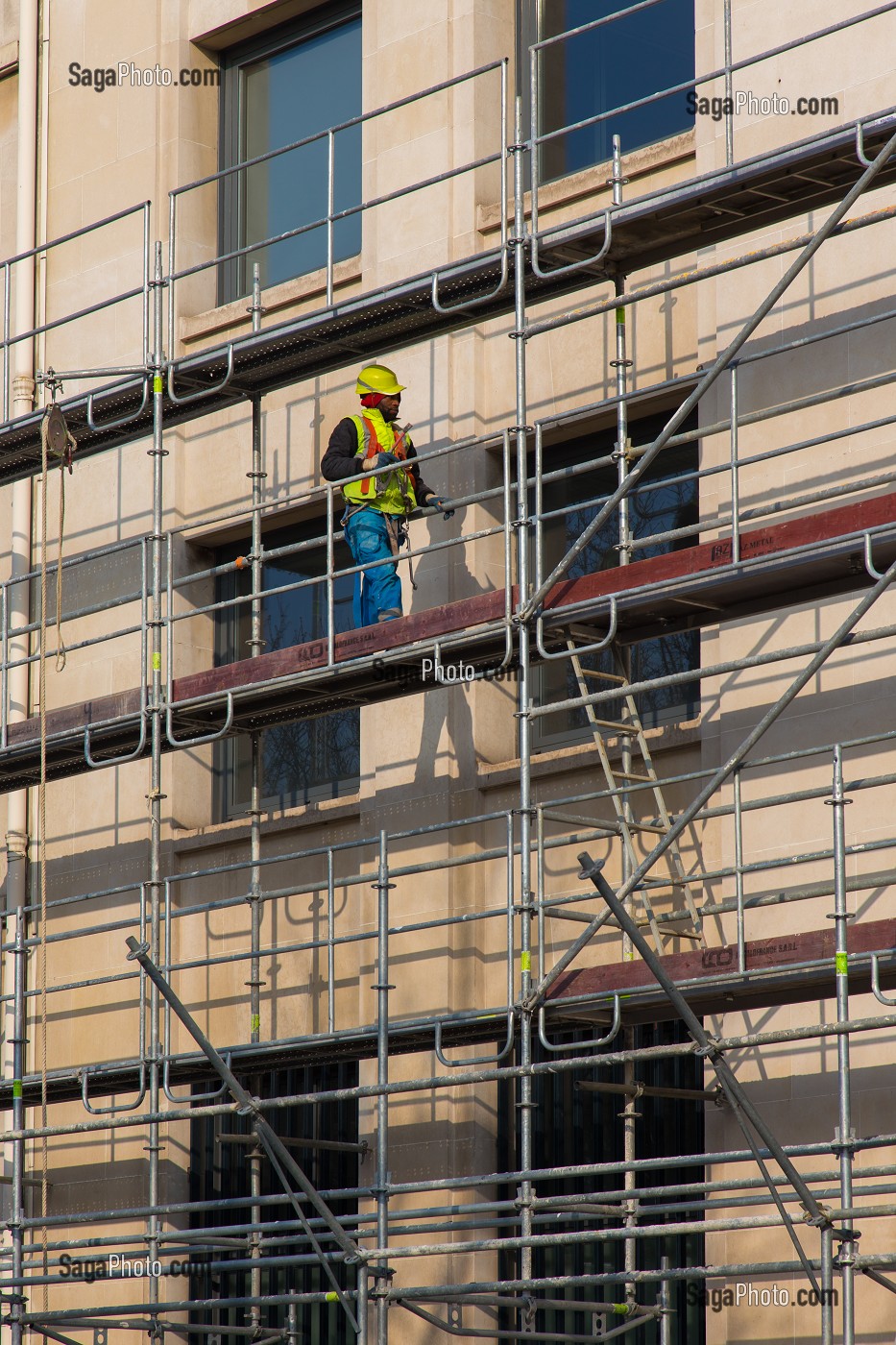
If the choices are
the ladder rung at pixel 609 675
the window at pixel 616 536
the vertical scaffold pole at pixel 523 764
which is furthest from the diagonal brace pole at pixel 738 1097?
the window at pixel 616 536

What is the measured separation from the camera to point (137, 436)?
1812cm

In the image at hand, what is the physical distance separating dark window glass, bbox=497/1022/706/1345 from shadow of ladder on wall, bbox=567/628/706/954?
2.54ft

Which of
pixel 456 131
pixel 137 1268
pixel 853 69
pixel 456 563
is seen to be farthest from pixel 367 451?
pixel 137 1268

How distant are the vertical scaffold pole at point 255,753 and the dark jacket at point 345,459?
97 cm

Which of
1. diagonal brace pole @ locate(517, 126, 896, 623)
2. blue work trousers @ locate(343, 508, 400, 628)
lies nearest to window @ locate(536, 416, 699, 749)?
blue work trousers @ locate(343, 508, 400, 628)

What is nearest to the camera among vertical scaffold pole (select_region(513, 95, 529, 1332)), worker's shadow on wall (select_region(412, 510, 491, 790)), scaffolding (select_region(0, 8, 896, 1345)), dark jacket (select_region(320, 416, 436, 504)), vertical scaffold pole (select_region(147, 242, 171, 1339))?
scaffolding (select_region(0, 8, 896, 1345))

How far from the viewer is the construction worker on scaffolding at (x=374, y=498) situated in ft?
51.2

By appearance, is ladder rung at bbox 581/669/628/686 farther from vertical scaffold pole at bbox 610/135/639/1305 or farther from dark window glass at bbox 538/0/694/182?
dark window glass at bbox 538/0/694/182

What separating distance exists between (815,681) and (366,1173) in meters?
4.66

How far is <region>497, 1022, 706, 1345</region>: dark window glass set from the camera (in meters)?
14.0

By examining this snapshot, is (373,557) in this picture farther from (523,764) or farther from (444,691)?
(523,764)

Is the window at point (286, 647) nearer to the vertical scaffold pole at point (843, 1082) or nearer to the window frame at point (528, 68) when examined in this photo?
the window frame at point (528, 68)

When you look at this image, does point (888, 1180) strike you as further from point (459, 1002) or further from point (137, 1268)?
point (137, 1268)

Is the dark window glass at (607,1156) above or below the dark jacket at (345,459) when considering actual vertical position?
below
